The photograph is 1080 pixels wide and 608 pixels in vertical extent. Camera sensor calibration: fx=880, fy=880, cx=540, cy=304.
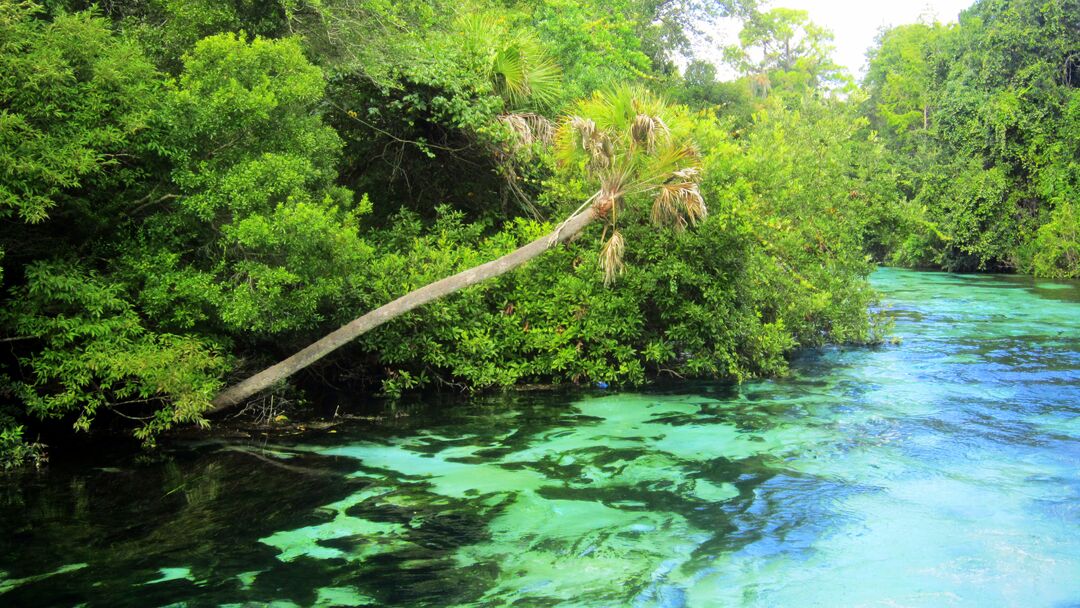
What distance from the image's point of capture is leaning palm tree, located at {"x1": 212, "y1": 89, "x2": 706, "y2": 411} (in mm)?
10930

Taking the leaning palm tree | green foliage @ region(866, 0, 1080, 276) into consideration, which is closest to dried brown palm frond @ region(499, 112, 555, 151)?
the leaning palm tree

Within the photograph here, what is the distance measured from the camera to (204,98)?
10023 millimetres

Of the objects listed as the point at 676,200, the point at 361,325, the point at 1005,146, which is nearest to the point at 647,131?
the point at 676,200

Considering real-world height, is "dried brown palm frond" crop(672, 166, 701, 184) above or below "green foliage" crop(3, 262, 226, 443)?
above

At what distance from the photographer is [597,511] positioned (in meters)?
7.86

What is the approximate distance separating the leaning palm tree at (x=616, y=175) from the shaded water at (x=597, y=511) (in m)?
1.73

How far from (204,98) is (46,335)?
3099 mm

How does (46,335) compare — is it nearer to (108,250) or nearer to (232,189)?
(108,250)

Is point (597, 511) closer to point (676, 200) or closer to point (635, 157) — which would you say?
point (676, 200)

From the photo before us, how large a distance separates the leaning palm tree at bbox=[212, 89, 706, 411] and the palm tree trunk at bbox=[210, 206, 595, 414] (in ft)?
0.04

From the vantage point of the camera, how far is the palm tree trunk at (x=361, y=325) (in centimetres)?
1046

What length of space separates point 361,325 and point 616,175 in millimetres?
3731

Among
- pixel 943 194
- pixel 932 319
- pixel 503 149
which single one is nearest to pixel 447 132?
pixel 503 149

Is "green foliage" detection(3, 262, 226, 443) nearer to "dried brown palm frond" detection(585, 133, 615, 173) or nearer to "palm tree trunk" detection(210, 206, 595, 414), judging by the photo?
"palm tree trunk" detection(210, 206, 595, 414)
